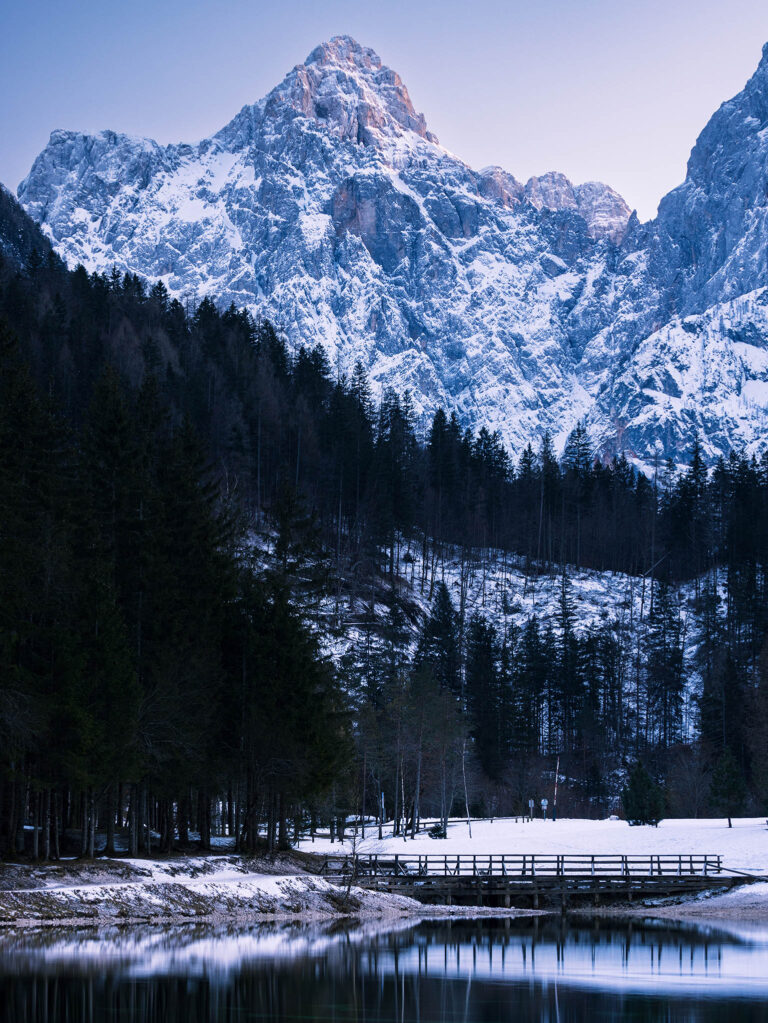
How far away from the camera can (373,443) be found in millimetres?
133500

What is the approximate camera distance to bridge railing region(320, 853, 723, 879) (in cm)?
5528

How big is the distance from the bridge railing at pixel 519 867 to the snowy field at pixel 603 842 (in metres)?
2.37

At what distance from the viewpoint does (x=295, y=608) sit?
184ft

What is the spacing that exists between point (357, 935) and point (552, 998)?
42.5 feet

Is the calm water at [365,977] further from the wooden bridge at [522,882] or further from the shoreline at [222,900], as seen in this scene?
the wooden bridge at [522,882]

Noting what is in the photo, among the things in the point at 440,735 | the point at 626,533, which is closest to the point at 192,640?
the point at 440,735

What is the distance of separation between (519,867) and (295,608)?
60.2 feet

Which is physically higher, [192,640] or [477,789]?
[192,640]

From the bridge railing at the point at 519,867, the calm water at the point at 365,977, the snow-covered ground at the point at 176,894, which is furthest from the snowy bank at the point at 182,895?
the bridge railing at the point at 519,867

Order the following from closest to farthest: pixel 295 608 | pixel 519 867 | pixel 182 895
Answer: pixel 182 895, pixel 295 608, pixel 519 867

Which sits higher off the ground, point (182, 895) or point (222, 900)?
point (182, 895)

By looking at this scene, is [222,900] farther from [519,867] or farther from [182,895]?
[519,867]

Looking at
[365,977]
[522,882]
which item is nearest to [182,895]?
[365,977]

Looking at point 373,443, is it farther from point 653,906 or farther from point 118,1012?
point 118,1012
